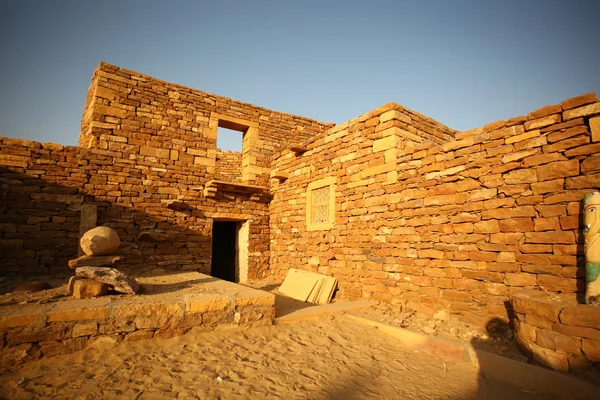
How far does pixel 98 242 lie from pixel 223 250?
24.5ft

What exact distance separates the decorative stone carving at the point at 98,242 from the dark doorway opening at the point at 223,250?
22.0 ft

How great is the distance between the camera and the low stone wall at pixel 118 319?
2930mm

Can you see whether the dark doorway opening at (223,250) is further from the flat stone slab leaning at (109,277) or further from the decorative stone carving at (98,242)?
the flat stone slab leaning at (109,277)

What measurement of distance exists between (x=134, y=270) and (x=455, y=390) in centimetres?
708

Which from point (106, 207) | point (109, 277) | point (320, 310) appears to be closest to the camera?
point (109, 277)

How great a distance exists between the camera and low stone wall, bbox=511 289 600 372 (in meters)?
2.86

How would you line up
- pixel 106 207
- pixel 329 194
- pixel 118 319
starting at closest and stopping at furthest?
pixel 118 319 → pixel 106 207 → pixel 329 194

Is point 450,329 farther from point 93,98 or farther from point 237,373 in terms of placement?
point 93,98

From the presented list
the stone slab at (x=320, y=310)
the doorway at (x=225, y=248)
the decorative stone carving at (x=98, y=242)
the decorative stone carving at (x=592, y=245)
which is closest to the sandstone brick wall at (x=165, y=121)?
the doorway at (x=225, y=248)

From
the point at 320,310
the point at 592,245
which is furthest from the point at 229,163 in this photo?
the point at 592,245

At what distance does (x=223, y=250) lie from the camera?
12.0m

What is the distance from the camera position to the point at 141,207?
7.84m

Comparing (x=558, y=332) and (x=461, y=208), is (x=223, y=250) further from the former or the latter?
(x=558, y=332)

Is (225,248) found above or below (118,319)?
above
